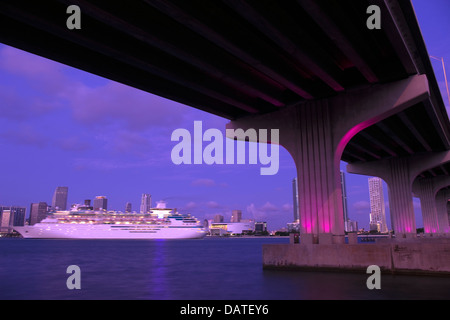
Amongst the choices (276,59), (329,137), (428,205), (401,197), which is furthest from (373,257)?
(428,205)

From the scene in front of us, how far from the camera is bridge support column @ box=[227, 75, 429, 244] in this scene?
20.4 m

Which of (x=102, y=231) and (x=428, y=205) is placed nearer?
(x=428, y=205)

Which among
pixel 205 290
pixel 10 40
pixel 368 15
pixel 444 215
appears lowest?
pixel 205 290

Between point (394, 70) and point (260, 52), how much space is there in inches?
328

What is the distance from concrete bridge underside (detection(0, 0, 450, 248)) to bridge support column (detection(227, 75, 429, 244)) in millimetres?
62

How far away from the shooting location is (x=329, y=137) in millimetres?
21766

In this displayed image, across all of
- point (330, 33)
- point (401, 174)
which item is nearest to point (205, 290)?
point (330, 33)

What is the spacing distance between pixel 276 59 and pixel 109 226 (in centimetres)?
11733

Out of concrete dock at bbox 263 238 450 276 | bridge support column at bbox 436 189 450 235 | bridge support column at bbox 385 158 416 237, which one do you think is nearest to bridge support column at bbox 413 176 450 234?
bridge support column at bbox 436 189 450 235

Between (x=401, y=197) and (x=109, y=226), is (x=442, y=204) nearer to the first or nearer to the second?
(x=401, y=197)

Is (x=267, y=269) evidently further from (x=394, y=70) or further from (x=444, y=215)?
(x=444, y=215)

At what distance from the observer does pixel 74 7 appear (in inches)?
484

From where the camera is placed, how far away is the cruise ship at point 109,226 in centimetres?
12269

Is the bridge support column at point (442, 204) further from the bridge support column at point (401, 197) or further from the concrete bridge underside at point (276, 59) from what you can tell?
the concrete bridge underside at point (276, 59)
